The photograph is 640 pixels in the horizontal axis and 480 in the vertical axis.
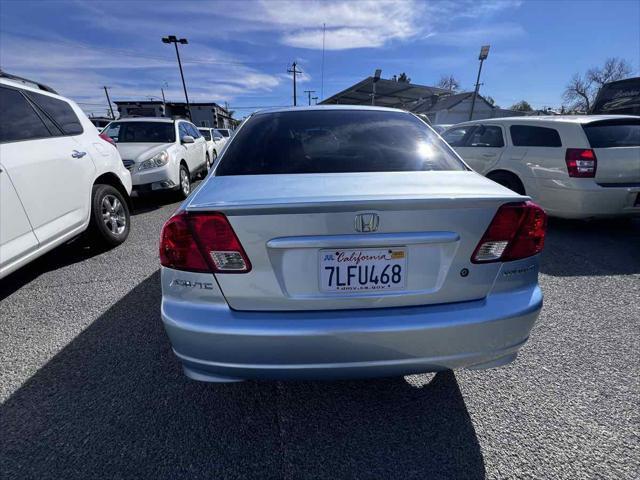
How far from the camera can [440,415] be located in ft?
5.53

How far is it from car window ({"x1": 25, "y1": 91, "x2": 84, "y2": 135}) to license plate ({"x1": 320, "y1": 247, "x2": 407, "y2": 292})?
360 centimetres

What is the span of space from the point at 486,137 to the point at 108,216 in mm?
5716

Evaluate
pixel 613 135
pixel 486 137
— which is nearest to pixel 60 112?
pixel 486 137

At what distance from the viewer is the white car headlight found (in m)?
5.77

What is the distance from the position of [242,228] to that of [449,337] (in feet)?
3.13

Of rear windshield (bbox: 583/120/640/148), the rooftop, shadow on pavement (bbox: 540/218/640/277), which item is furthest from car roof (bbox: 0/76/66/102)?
the rooftop

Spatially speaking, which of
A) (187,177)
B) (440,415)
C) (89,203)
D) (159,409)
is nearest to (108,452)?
(159,409)

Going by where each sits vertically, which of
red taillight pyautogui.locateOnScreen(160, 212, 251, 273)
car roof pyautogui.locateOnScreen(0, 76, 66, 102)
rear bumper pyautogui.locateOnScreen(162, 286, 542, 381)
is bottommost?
rear bumper pyautogui.locateOnScreen(162, 286, 542, 381)

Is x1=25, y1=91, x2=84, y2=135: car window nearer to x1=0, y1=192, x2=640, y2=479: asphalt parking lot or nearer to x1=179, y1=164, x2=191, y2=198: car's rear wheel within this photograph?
x1=0, y1=192, x2=640, y2=479: asphalt parking lot

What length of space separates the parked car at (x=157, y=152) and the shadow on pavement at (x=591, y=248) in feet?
19.4

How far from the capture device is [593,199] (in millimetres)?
3926

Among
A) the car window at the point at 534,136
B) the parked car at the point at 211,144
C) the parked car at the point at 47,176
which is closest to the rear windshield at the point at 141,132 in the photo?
the parked car at the point at 211,144

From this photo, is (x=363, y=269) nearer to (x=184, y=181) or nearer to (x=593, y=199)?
(x=593, y=199)

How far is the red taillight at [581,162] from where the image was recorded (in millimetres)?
3904
